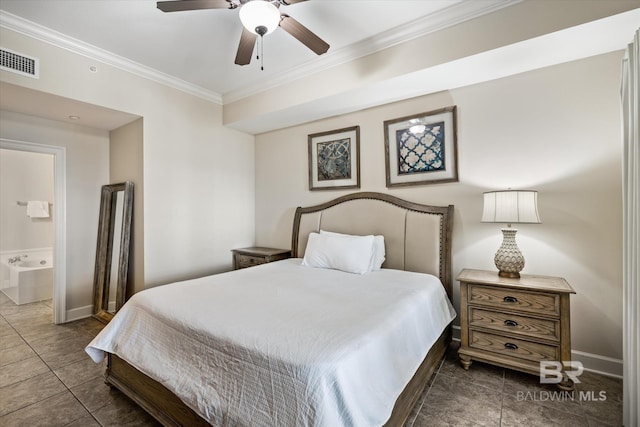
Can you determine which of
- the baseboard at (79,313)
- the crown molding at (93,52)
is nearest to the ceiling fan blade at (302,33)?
the crown molding at (93,52)

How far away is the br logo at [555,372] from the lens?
197 cm

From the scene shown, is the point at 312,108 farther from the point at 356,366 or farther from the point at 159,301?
the point at 356,366

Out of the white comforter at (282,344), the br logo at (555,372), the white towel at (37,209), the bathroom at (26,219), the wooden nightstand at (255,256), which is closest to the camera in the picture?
the white comforter at (282,344)

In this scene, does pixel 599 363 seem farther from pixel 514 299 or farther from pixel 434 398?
pixel 434 398

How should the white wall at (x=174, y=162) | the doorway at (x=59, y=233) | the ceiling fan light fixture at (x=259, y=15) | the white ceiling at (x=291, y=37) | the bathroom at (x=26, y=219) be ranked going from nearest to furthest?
the ceiling fan light fixture at (x=259, y=15)
the white ceiling at (x=291, y=37)
the white wall at (x=174, y=162)
the doorway at (x=59, y=233)
the bathroom at (x=26, y=219)

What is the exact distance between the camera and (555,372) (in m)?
2.00

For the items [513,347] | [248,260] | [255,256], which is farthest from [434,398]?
[248,260]

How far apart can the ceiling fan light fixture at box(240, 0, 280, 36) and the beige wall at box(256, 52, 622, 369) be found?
1.79m

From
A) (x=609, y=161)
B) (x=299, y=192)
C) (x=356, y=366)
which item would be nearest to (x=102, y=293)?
(x=299, y=192)

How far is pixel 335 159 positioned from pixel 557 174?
215cm

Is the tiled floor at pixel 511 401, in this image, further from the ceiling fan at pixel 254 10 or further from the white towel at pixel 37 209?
the white towel at pixel 37 209

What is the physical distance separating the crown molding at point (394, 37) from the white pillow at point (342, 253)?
5.79 feet

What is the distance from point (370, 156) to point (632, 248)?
2.27 m

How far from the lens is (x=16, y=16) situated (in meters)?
2.24
